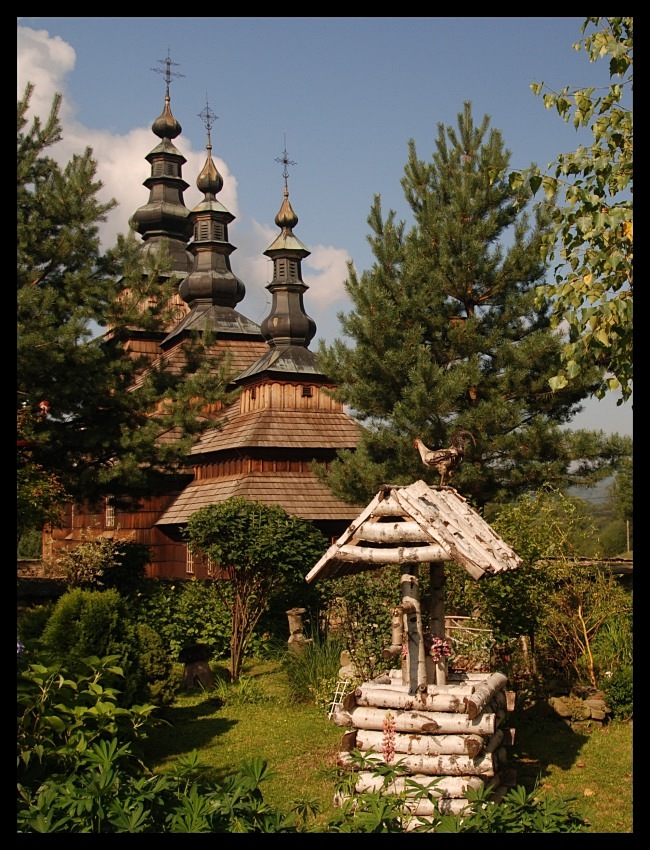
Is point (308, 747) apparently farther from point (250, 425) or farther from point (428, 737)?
point (250, 425)

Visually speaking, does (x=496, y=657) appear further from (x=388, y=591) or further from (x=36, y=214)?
(x=36, y=214)

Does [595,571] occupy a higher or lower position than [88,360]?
lower

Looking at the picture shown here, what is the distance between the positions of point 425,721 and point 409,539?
1601 millimetres

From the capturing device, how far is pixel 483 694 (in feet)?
25.9

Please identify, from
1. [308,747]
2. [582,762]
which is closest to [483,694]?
[582,762]

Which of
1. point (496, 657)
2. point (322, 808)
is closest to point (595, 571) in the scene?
point (496, 657)

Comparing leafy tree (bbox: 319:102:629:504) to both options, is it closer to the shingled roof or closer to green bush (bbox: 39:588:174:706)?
the shingled roof

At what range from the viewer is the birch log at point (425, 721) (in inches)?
293

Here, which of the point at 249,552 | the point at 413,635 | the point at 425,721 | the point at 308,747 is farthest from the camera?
the point at 249,552

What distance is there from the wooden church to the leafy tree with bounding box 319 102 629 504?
2544 millimetres

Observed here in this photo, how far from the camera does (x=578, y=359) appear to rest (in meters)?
6.70

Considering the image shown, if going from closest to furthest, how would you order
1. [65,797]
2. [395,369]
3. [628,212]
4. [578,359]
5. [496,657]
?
[65,797]
[628,212]
[578,359]
[496,657]
[395,369]
